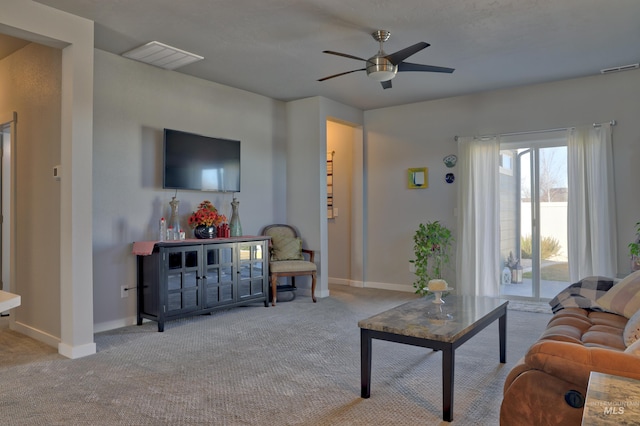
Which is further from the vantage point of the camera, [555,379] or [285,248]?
[285,248]

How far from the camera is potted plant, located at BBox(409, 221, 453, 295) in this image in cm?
568

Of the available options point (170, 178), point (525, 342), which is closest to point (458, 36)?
point (525, 342)

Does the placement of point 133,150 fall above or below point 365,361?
above

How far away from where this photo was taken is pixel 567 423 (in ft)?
5.38

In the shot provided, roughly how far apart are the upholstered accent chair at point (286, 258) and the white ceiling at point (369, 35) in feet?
6.37

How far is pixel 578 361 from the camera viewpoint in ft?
5.19

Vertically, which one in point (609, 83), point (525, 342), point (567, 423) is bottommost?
point (525, 342)

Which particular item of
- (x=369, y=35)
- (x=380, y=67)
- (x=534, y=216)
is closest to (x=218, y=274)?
(x=380, y=67)

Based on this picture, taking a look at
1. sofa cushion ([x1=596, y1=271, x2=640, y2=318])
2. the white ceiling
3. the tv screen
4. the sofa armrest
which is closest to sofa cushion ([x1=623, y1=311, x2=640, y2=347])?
sofa cushion ([x1=596, y1=271, x2=640, y2=318])

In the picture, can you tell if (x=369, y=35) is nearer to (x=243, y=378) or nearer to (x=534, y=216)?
(x=243, y=378)

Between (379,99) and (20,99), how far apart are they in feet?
13.7

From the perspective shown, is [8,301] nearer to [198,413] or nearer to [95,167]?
[198,413]

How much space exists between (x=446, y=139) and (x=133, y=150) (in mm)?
3980

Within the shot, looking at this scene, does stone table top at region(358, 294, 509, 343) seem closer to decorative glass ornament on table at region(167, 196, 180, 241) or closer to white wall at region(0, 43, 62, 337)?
decorative glass ornament on table at region(167, 196, 180, 241)
